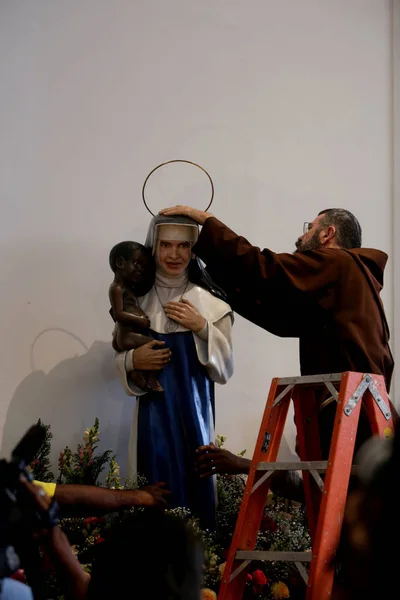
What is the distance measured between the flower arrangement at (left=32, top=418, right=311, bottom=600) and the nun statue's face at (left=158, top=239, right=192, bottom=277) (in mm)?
877

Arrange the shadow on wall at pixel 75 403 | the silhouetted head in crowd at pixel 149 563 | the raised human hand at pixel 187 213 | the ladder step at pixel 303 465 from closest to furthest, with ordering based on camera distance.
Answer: the silhouetted head in crowd at pixel 149 563
the ladder step at pixel 303 465
the raised human hand at pixel 187 213
the shadow on wall at pixel 75 403

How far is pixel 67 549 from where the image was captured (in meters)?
1.96

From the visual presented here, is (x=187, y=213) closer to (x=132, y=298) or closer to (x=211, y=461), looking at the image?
(x=132, y=298)

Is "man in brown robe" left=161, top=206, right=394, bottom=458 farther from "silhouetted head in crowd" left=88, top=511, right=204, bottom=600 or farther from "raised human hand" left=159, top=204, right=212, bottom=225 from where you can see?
"silhouetted head in crowd" left=88, top=511, right=204, bottom=600

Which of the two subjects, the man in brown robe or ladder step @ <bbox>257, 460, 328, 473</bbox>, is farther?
the man in brown robe

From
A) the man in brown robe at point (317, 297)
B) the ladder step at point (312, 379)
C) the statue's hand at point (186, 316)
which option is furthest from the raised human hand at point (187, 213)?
the ladder step at point (312, 379)

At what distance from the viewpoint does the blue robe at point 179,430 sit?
369cm

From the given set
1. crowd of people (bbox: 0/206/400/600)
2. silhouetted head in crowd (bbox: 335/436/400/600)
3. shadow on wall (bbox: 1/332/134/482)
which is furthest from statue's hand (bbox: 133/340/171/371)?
silhouetted head in crowd (bbox: 335/436/400/600)

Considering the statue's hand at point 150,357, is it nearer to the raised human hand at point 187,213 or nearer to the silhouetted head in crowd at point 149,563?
the raised human hand at point 187,213

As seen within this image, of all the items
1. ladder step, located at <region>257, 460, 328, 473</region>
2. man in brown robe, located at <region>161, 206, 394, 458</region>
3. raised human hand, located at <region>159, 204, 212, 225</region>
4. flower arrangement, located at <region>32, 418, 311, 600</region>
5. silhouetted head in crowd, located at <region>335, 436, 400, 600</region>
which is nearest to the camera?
silhouetted head in crowd, located at <region>335, 436, 400, 600</region>

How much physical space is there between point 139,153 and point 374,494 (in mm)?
3724

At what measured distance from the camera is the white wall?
4.62 meters

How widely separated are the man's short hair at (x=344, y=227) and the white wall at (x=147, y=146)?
1.03 meters

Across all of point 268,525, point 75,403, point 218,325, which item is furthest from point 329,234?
point 75,403
